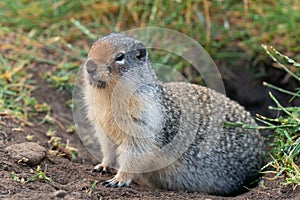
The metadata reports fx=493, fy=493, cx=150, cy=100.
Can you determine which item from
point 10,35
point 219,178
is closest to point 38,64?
point 10,35

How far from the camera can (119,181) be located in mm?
4391

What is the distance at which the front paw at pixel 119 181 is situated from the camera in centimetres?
432

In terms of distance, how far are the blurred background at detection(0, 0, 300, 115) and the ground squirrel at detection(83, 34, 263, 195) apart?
1643 mm

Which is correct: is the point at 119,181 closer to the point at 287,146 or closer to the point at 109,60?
the point at 109,60

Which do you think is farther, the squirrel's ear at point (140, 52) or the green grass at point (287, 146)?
the squirrel's ear at point (140, 52)

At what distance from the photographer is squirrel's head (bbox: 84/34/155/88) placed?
Answer: 13.3 ft

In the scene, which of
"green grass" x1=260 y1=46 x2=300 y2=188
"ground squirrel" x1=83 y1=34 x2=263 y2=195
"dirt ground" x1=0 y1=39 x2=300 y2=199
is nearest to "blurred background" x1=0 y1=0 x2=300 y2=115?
"dirt ground" x1=0 y1=39 x2=300 y2=199

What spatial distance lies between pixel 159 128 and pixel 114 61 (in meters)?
0.79

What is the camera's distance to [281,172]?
4.18 m

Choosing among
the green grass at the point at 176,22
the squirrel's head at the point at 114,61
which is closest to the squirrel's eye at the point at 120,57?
the squirrel's head at the point at 114,61

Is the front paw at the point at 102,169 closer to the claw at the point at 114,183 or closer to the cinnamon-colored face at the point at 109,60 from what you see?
the claw at the point at 114,183

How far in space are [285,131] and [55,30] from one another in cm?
386

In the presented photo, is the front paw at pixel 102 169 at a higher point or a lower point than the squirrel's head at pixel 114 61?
lower

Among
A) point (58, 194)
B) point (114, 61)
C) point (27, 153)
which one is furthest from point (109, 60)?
point (58, 194)
